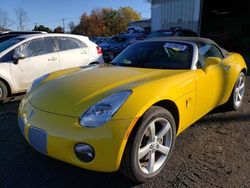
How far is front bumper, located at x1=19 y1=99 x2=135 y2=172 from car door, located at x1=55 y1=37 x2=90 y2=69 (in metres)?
4.10

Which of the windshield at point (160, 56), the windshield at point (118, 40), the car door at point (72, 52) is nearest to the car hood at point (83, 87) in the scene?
the windshield at point (160, 56)

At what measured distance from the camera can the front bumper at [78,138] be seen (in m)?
2.52

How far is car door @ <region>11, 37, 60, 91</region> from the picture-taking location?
602 centimetres

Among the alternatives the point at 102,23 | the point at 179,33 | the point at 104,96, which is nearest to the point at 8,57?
the point at 104,96

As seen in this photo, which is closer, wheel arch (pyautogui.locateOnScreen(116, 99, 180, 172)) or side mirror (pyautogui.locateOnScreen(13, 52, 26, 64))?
wheel arch (pyautogui.locateOnScreen(116, 99, 180, 172))

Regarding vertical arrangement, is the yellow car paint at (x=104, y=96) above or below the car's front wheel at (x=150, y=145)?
above

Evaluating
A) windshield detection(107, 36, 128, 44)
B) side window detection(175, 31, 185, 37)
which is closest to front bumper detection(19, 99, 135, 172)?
side window detection(175, 31, 185, 37)

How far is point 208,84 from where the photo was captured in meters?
3.86

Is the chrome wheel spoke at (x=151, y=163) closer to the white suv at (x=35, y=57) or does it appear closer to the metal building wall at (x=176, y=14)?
the white suv at (x=35, y=57)

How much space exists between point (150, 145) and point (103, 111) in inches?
24.8

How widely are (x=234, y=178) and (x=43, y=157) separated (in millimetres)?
2082

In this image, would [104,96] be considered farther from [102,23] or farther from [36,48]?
[102,23]

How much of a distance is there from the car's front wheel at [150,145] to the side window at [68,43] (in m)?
4.41

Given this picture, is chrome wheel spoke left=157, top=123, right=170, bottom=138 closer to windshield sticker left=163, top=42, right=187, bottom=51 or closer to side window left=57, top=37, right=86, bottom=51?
windshield sticker left=163, top=42, right=187, bottom=51
